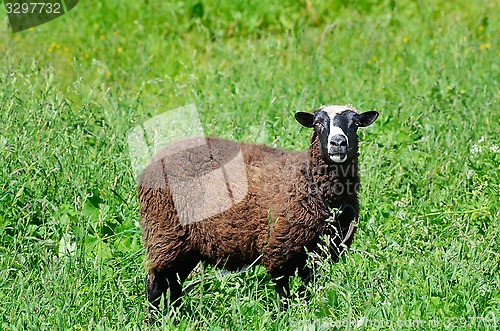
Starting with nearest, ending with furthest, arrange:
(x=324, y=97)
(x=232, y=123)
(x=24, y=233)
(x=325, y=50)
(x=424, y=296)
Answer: (x=424, y=296)
(x=24, y=233)
(x=232, y=123)
(x=324, y=97)
(x=325, y=50)

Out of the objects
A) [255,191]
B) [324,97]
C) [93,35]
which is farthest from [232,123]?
[93,35]

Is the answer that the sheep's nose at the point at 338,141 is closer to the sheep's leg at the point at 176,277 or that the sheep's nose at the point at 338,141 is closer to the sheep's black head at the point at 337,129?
the sheep's black head at the point at 337,129

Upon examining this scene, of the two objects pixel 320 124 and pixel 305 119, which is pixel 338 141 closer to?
pixel 320 124

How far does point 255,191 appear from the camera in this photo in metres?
4.61

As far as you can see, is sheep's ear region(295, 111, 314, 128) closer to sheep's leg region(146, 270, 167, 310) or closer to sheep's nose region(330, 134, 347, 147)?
sheep's nose region(330, 134, 347, 147)

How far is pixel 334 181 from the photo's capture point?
461 centimetres

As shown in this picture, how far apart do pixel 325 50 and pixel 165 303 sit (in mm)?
4382

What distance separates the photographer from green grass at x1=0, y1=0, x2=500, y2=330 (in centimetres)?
414

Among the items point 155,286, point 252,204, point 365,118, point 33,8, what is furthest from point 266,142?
point 33,8

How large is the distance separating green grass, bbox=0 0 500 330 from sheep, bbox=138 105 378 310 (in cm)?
19

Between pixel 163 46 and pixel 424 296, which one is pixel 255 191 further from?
pixel 163 46

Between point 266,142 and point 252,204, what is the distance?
4.97 ft

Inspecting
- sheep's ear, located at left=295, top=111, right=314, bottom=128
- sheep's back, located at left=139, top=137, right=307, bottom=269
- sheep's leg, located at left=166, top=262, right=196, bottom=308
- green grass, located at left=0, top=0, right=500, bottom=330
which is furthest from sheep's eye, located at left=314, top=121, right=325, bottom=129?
sheep's leg, located at left=166, top=262, right=196, bottom=308

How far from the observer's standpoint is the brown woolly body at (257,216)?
14.8ft
